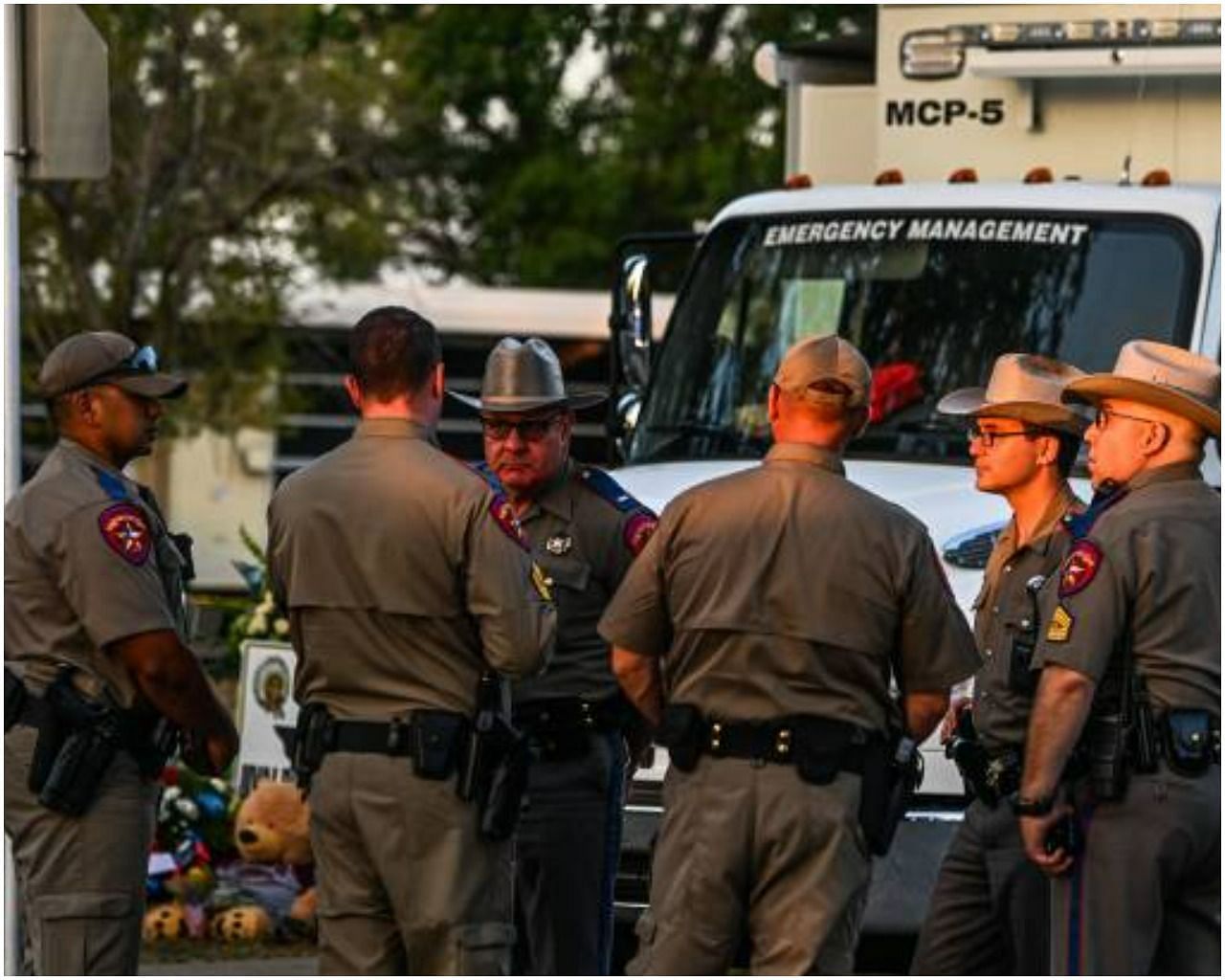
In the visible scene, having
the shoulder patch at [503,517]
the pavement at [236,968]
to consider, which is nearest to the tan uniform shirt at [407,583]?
the shoulder patch at [503,517]

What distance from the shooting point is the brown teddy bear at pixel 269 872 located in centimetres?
1122

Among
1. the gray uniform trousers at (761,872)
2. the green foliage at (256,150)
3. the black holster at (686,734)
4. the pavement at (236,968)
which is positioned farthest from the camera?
the green foliage at (256,150)

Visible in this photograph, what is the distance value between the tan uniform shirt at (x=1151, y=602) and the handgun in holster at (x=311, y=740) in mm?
1598

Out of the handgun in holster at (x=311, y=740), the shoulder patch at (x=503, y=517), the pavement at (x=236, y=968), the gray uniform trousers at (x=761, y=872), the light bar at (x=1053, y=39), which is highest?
the light bar at (x=1053, y=39)

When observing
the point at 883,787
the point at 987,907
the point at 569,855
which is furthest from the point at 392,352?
the point at 987,907

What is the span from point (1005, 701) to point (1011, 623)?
0.20m

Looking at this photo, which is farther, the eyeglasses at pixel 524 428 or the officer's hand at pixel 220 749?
the eyeglasses at pixel 524 428

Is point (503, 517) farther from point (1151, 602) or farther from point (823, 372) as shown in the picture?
point (1151, 602)

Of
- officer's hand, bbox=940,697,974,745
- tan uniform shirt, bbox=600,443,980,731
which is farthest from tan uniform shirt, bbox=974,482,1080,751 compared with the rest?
tan uniform shirt, bbox=600,443,980,731

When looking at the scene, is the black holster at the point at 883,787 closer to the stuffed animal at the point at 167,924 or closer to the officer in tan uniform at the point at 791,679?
the officer in tan uniform at the point at 791,679

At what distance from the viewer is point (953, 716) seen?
8766 mm

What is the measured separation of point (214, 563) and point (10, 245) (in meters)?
19.0

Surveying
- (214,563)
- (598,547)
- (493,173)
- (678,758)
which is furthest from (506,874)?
(493,173)

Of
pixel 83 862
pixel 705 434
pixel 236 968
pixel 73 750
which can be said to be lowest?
pixel 236 968
